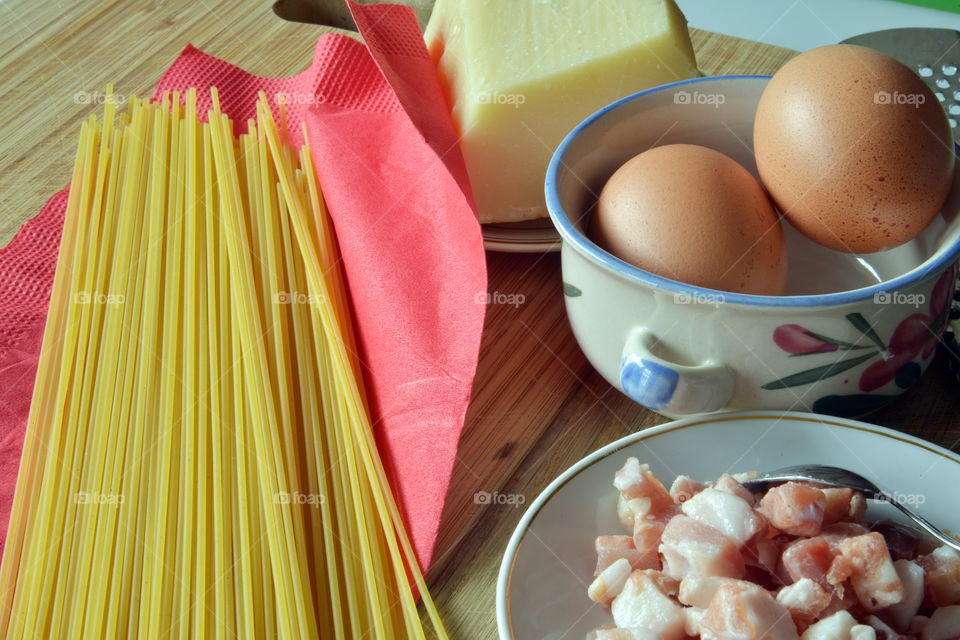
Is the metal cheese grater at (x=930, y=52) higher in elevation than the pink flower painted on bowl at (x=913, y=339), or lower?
A: higher

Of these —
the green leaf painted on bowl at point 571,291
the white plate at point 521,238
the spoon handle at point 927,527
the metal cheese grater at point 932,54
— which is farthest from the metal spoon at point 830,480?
the metal cheese grater at point 932,54

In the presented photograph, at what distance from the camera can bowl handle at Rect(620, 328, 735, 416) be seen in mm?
710

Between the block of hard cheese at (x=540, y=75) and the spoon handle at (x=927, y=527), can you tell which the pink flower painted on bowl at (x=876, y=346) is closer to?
the spoon handle at (x=927, y=527)

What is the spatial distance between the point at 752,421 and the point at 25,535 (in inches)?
23.1

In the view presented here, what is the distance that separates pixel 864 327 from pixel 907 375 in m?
0.10

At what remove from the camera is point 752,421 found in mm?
759

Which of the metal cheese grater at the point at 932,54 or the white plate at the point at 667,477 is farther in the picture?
the metal cheese grater at the point at 932,54

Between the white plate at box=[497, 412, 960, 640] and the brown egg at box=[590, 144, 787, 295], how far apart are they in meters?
0.12

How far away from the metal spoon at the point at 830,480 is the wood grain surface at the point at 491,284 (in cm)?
8

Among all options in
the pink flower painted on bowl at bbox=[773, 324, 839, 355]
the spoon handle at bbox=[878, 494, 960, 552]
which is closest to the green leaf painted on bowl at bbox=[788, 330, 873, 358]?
the pink flower painted on bowl at bbox=[773, 324, 839, 355]

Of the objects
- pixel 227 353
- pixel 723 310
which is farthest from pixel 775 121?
pixel 227 353

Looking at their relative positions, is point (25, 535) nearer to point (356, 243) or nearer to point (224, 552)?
point (224, 552)

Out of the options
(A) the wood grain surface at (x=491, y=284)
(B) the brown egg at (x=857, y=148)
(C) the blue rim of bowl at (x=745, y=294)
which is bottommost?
(A) the wood grain surface at (x=491, y=284)

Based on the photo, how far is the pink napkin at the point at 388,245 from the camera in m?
0.80
